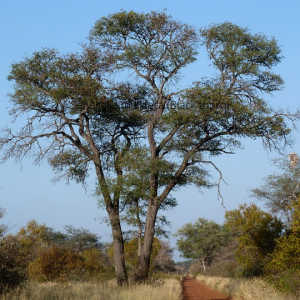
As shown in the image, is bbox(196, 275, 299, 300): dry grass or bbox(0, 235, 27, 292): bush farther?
bbox(196, 275, 299, 300): dry grass

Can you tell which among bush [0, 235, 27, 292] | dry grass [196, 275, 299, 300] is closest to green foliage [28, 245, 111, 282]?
dry grass [196, 275, 299, 300]

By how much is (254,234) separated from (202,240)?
35.8m

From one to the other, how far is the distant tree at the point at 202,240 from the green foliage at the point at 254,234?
30714 millimetres

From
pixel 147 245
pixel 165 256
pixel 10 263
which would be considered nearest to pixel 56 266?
pixel 147 245

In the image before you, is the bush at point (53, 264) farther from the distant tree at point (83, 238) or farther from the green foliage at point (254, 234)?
the distant tree at point (83, 238)

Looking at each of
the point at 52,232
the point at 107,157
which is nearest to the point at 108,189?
the point at 107,157

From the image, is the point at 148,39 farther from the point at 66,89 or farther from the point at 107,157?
the point at 107,157

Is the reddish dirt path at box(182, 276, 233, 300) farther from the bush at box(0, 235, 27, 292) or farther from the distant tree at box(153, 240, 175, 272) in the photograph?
the distant tree at box(153, 240, 175, 272)

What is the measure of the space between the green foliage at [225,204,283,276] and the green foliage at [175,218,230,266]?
30.8 metres

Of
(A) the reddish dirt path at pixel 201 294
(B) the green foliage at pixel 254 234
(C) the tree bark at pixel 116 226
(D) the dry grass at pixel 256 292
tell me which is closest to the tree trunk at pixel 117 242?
(C) the tree bark at pixel 116 226

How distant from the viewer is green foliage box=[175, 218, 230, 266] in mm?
58938

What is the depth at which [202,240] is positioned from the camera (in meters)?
61.0

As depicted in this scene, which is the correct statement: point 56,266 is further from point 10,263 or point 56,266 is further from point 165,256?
point 165,256

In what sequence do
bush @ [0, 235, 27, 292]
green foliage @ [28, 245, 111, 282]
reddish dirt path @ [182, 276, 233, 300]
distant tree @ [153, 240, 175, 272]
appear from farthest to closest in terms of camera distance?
distant tree @ [153, 240, 175, 272]
green foliage @ [28, 245, 111, 282]
reddish dirt path @ [182, 276, 233, 300]
bush @ [0, 235, 27, 292]
